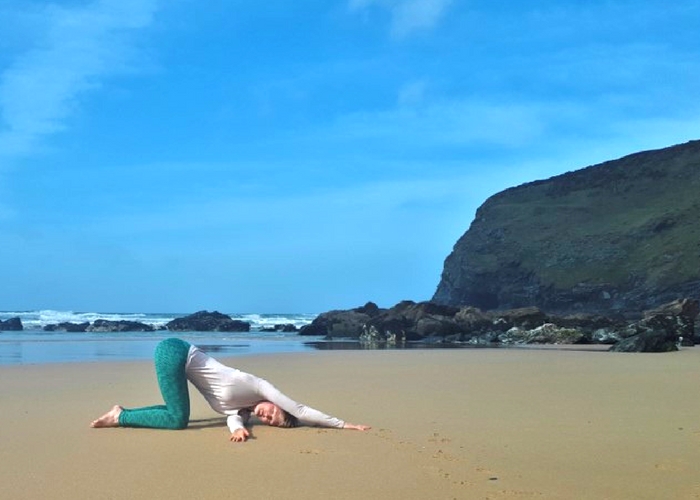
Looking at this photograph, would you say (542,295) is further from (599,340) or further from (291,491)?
(291,491)

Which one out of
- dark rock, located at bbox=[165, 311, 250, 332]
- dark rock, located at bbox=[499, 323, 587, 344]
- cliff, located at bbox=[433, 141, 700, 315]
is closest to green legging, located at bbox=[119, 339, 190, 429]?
dark rock, located at bbox=[499, 323, 587, 344]

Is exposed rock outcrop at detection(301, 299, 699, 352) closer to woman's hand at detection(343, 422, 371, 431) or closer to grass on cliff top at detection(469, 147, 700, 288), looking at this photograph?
woman's hand at detection(343, 422, 371, 431)

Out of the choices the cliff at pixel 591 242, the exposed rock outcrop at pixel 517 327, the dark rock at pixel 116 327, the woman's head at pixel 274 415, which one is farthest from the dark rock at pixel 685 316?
the dark rock at pixel 116 327

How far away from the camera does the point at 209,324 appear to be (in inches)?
2164

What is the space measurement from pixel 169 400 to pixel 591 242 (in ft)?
221

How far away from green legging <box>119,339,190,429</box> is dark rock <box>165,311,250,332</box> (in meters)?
44.0

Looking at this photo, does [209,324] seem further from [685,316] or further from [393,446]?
[393,446]

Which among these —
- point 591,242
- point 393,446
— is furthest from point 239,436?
point 591,242

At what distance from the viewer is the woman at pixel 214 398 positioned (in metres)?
5.96

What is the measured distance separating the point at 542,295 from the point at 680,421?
6119 centimetres

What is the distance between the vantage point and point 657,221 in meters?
65.2

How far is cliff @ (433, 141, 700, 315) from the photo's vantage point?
58.7 meters

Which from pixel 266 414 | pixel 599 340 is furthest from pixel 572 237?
pixel 266 414

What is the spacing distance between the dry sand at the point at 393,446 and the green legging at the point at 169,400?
0.36 feet
